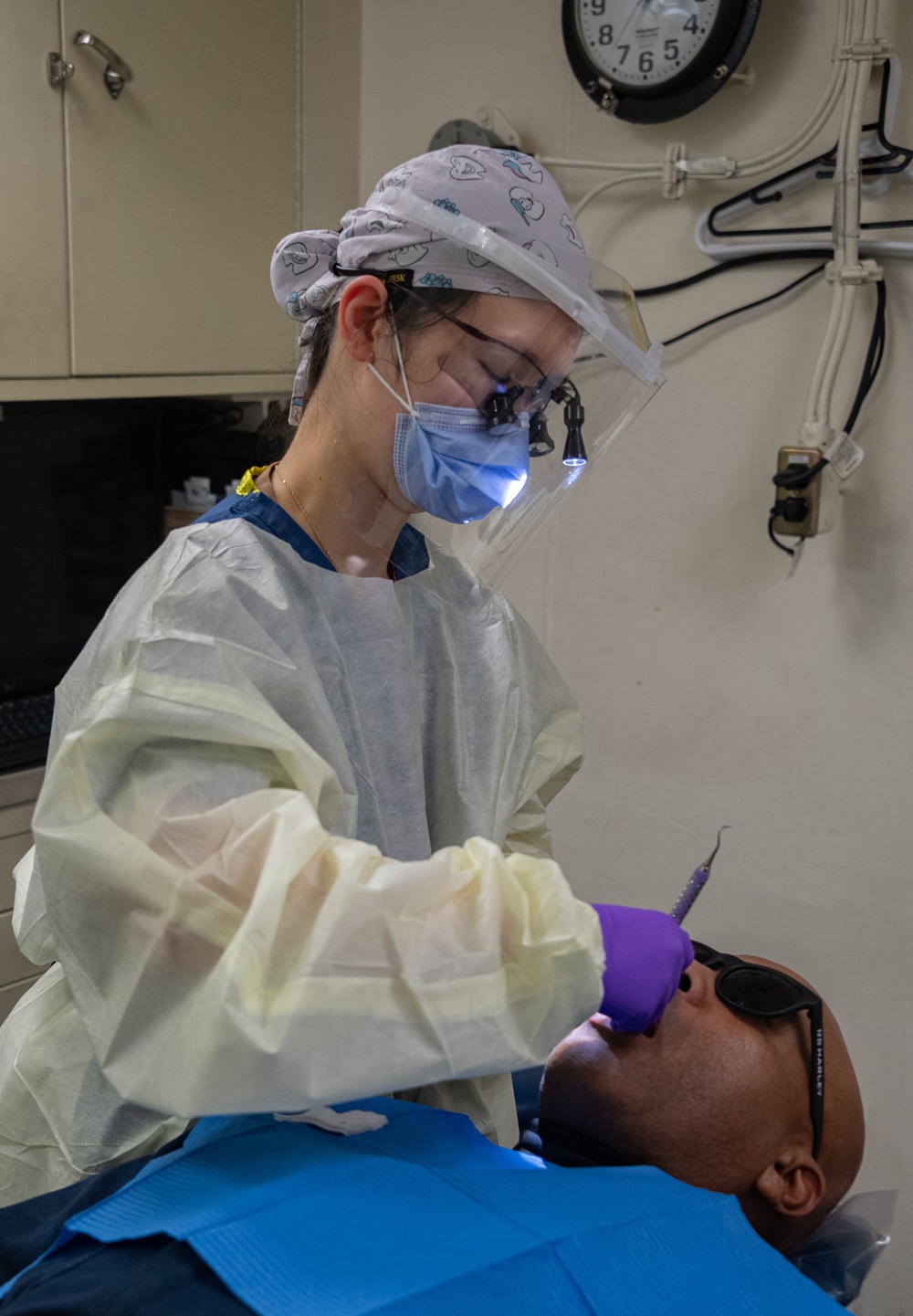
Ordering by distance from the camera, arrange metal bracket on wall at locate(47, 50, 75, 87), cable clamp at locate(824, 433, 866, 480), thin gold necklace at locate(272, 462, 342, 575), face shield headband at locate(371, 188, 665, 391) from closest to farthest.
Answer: face shield headband at locate(371, 188, 665, 391)
thin gold necklace at locate(272, 462, 342, 575)
cable clamp at locate(824, 433, 866, 480)
metal bracket on wall at locate(47, 50, 75, 87)

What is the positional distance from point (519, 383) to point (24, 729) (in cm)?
141

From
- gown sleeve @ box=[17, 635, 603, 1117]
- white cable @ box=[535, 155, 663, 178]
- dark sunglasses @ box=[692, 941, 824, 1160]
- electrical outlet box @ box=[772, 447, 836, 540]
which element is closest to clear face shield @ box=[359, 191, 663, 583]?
gown sleeve @ box=[17, 635, 603, 1117]

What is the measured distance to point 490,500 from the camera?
1.17 m

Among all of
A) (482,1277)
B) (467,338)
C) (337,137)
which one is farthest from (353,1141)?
(337,137)

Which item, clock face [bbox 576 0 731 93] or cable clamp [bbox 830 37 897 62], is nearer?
cable clamp [bbox 830 37 897 62]

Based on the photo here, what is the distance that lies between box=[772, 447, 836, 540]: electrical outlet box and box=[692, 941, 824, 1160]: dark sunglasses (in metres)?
0.77

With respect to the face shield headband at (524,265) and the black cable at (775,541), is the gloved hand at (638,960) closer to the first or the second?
the face shield headband at (524,265)

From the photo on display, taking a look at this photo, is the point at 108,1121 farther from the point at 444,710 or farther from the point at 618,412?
the point at 618,412

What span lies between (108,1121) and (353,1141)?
0.24 m

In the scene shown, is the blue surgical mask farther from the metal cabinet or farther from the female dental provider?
the metal cabinet

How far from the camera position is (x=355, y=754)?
1.13 m

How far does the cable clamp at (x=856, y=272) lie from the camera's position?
1.76 m

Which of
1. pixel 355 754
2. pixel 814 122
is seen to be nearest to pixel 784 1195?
pixel 355 754

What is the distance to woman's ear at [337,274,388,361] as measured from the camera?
1.08m
